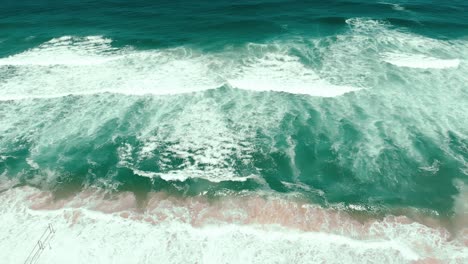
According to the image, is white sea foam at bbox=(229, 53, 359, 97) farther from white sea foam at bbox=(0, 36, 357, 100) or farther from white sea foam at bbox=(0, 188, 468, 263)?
white sea foam at bbox=(0, 188, 468, 263)

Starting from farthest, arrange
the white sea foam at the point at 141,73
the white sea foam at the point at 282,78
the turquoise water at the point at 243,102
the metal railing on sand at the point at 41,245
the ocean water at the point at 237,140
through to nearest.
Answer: the white sea foam at the point at 141,73
the white sea foam at the point at 282,78
the turquoise water at the point at 243,102
the ocean water at the point at 237,140
the metal railing on sand at the point at 41,245

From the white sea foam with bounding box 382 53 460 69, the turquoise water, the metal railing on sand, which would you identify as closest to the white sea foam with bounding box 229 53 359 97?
the turquoise water

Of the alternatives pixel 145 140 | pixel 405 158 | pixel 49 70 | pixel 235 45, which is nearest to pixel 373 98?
pixel 405 158

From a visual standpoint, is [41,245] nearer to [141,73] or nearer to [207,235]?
[207,235]

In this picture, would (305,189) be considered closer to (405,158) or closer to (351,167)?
(351,167)

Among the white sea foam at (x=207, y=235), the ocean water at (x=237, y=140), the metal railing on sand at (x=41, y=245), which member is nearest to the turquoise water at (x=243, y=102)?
the ocean water at (x=237, y=140)

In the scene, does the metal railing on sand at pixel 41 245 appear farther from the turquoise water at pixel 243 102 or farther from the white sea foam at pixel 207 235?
the turquoise water at pixel 243 102
